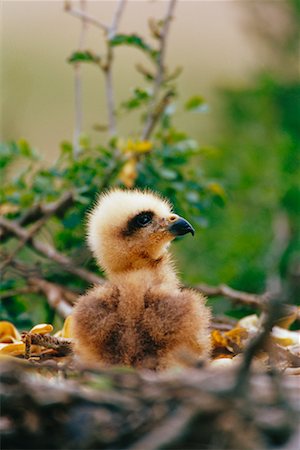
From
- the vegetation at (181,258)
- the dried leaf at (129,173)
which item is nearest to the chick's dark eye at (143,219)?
the vegetation at (181,258)

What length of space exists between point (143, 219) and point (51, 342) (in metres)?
0.50

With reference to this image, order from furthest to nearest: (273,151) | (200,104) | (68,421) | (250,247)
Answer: (273,151) → (250,247) → (200,104) → (68,421)

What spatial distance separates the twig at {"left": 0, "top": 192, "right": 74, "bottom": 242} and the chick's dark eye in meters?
0.88

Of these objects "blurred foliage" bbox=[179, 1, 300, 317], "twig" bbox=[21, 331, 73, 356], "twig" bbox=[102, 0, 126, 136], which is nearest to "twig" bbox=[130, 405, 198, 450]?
"twig" bbox=[21, 331, 73, 356]

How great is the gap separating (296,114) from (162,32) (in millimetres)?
2428

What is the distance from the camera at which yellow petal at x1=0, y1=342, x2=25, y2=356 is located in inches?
92.7

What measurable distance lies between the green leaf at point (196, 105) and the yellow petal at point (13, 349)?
1.57 metres

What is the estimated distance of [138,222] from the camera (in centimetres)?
255

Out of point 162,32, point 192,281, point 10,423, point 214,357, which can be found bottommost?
point 192,281

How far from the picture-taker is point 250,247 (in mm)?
4270

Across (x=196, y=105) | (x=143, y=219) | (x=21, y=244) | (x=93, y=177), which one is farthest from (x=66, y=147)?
(x=143, y=219)

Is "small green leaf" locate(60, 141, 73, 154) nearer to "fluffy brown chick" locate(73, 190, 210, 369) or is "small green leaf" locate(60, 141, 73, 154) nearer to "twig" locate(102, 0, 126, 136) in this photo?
"twig" locate(102, 0, 126, 136)

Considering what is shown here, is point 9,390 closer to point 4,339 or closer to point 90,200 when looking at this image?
point 4,339

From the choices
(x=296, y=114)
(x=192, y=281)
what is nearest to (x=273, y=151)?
(x=296, y=114)
